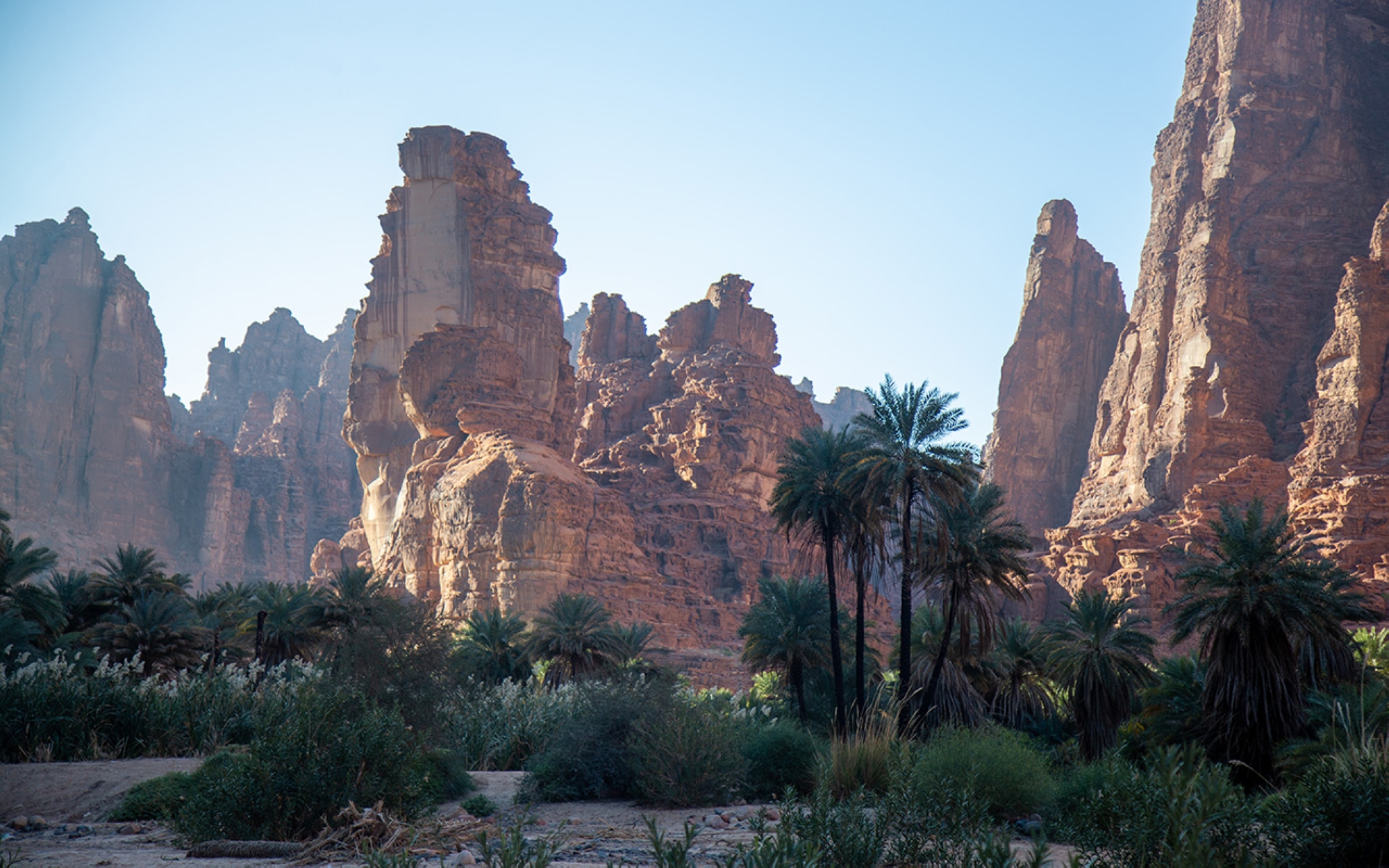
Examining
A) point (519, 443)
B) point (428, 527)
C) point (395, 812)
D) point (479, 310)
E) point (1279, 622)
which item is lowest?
point (395, 812)

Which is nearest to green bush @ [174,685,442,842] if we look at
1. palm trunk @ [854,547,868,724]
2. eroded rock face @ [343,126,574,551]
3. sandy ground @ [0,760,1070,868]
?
sandy ground @ [0,760,1070,868]

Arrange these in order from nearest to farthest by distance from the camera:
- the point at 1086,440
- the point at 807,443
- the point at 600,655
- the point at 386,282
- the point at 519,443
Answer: the point at 807,443
the point at 600,655
the point at 519,443
the point at 386,282
the point at 1086,440

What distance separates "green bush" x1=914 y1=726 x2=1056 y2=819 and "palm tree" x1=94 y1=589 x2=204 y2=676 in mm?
24672

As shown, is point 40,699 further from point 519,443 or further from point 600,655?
point 519,443

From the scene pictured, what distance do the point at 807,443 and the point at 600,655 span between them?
13227mm

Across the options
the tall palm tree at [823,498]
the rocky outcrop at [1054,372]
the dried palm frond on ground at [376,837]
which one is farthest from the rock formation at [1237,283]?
the dried palm frond on ground at [376,837]

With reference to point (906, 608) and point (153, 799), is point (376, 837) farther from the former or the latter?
point (906, 608)

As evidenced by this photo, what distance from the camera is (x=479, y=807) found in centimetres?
1900

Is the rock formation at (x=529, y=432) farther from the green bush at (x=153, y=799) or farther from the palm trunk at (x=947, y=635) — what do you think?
the green bush at (x=153, y=799)

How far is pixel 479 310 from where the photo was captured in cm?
7625

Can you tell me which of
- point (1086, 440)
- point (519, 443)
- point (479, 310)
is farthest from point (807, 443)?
point (1086, 440)

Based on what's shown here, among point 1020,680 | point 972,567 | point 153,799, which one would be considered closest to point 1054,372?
point 1020,680

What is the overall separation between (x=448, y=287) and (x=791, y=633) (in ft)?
163

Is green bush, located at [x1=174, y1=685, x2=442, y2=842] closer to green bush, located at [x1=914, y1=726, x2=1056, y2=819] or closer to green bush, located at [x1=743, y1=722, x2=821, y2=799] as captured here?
green bush, located at [x1=914, y1=726, x2=1056, y2=819]
